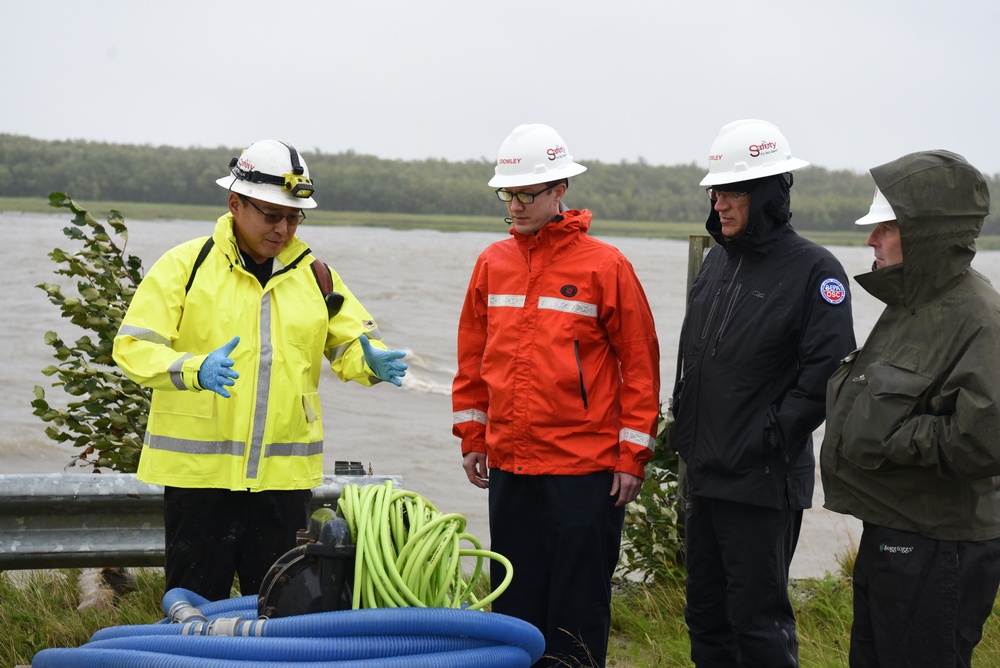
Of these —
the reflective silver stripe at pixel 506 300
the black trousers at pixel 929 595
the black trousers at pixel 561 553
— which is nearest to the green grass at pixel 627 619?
the black trousers at pixel 561 553

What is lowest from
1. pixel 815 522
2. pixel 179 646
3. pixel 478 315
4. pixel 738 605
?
pixel 815 522

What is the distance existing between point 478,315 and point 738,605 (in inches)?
56.0

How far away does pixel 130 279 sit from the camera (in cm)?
512

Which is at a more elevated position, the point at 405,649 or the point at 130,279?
the point at 130,279

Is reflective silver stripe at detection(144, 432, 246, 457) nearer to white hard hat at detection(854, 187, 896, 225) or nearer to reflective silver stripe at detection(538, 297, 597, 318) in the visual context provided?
reflective silver stripe at detection(538, 297, 597, 318)

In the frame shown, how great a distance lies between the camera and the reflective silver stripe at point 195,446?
3.42 meters

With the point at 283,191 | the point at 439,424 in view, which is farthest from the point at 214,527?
the point at 439,424

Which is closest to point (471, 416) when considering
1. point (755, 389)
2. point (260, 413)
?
point (260, 413)

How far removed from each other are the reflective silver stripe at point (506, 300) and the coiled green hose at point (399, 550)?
139 cm

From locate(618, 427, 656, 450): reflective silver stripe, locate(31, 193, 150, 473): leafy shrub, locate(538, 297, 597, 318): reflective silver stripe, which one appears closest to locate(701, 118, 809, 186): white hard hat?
locate(538, 297, 597, 318): reflective silver stripe

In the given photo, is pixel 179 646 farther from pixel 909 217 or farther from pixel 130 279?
pixel 130 279

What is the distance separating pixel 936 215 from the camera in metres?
2.94

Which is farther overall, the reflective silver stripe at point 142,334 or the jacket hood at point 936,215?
the reflective silver stripe at point 142,334

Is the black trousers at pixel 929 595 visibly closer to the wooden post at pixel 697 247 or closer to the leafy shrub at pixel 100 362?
the wooden post at pixel 697 247
